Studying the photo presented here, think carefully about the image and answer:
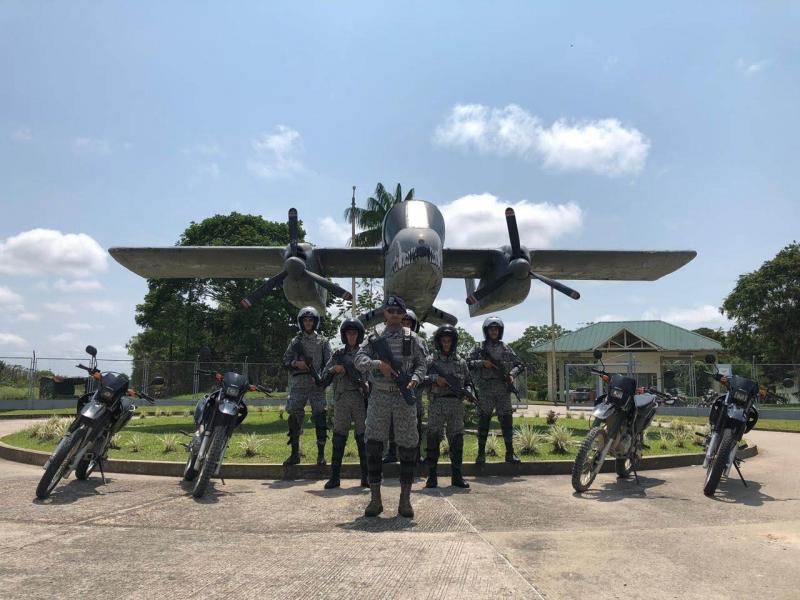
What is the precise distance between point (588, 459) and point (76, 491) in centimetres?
534

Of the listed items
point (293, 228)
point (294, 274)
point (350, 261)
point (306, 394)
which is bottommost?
point (306, 394)

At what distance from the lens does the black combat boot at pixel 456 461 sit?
239 inches

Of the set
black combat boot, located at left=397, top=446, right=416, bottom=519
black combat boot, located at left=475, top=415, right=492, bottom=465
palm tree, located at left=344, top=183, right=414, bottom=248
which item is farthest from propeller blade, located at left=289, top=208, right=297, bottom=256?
palm tree, located at left=344, top=183, right=414, bottom=248

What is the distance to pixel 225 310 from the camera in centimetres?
3662

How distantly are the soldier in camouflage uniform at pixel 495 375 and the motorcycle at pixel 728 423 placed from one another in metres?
2.22

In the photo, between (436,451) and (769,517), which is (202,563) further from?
(769,517)

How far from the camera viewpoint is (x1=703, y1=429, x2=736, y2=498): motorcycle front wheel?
18.1 ft

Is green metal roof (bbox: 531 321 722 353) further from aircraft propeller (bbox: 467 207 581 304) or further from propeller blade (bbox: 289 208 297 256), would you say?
propeller blade (bbox: 289 208 297 256)

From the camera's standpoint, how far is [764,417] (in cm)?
2247

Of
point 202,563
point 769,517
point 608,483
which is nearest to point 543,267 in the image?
point 608,483

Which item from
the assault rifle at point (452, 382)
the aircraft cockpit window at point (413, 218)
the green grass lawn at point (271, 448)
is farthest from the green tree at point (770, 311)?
the assault rifle at point (452, 382)

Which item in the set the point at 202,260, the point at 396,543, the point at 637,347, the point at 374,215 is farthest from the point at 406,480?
the point at 637,347

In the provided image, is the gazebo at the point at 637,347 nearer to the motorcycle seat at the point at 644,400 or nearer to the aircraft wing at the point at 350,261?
the aircraft wing at the point at 350,261

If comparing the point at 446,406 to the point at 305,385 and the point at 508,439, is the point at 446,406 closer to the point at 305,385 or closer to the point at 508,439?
the point at 508,439
